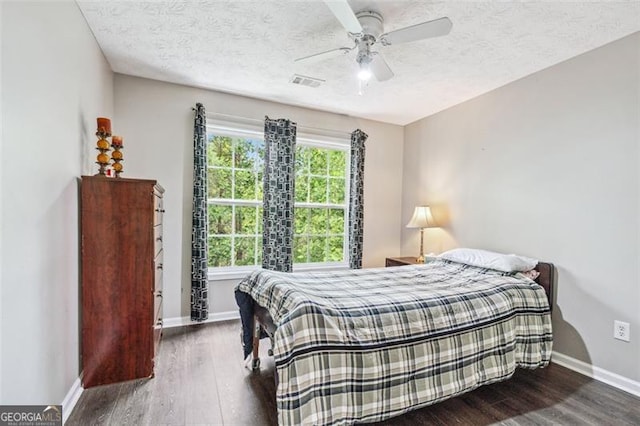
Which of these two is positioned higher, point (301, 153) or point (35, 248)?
point (301, 153)

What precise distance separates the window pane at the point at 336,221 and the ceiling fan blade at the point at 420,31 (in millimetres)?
2549

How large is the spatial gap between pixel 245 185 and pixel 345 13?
2431mm

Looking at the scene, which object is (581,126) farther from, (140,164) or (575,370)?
(140,164)

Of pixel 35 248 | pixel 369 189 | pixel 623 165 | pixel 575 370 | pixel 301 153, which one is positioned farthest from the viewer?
pixel 369 189

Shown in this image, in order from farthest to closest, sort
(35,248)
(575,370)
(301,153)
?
(301,153) → (575,370) → (35,248)

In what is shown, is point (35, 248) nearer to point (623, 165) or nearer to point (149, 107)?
point (149, 107)

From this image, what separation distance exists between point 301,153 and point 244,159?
0.73 m

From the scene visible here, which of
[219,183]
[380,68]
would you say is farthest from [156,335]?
[380,68]

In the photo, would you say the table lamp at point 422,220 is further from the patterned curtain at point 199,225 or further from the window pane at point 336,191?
the patterned curtain at point 199,225

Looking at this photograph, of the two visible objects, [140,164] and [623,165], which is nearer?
[623,165]

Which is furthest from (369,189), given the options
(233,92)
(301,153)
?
(233,92)

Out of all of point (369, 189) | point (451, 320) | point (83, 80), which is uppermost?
point (83, 80)

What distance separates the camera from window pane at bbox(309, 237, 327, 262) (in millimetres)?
4176

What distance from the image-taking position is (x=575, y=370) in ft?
8.25
